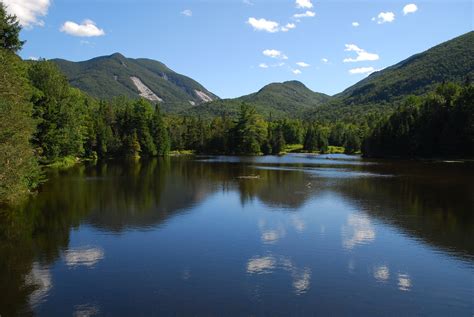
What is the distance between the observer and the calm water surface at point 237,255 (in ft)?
49.5

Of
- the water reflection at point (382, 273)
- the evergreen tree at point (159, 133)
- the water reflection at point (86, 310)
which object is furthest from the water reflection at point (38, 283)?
the evergreen tree at point (159, 133)

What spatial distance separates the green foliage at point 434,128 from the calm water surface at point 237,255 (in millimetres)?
70824

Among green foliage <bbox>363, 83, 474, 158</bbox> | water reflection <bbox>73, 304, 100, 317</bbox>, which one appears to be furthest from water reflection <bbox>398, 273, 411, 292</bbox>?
green foliage <bbox>363, 83, 474, 158</bbox>

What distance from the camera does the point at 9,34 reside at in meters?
41.2

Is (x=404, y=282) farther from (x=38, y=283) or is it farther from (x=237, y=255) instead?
(x=38, y=283)

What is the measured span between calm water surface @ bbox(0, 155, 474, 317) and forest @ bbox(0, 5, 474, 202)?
20.4 ft

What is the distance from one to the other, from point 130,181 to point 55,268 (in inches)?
1394

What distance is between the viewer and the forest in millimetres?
31797

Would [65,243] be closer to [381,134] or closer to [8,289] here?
[8,289]

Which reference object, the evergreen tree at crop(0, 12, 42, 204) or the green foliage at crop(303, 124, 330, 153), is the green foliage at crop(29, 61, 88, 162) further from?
the green foliage at crop(303, 124, 330, 153)

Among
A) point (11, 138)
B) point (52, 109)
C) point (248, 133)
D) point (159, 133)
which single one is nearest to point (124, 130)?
point (159, 133)

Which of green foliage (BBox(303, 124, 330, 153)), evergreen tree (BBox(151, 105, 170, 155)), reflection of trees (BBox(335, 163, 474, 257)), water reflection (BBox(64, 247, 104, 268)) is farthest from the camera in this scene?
green foliage (BBox(303, 124, 330, 153))

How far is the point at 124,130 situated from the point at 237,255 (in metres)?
108

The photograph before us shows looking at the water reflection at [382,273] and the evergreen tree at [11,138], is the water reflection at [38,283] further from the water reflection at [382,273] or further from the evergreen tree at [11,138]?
the water reflection at [382,273]
